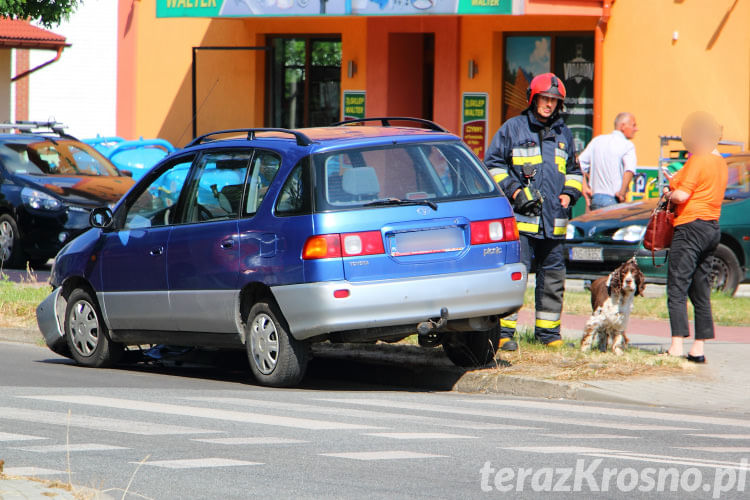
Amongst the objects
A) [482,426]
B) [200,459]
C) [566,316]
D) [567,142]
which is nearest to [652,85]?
[566,316]

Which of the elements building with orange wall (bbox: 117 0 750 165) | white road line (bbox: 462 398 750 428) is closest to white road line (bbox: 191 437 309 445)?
white road line (bbox: 462 398 750 428)

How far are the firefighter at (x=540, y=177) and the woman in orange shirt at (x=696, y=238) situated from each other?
31.9 inches

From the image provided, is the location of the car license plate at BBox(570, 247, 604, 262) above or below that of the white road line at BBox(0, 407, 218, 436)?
above

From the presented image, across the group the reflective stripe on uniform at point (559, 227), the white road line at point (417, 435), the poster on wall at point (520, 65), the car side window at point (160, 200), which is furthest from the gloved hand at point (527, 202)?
the poster on wall at point (520, 65)

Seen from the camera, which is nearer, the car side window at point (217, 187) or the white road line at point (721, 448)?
the white road line at point (721, 448)

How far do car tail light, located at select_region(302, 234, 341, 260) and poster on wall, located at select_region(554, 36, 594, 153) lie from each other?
14.4 meters

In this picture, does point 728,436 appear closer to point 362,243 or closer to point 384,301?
point 384,301

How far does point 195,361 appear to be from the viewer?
1095 centimetres

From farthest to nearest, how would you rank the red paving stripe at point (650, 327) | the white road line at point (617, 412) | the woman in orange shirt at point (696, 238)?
the red paving stripe at point (650, 327), the woman in orange shirt at point (696, 238), the white road line at point (617, 412)

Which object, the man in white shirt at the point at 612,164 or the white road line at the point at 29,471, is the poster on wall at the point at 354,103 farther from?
the white road line at the point at 29,471

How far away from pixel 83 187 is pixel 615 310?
9.39 m

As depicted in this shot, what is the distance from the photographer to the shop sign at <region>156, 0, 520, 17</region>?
21625 mm

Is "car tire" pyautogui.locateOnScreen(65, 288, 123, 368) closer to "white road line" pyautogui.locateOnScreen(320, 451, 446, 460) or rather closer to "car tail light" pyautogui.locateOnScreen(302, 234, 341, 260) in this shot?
"car tail light" pyautogui.locateOnScreen(302, 234, 341, 260)

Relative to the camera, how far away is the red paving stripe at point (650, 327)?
39.6 ft
